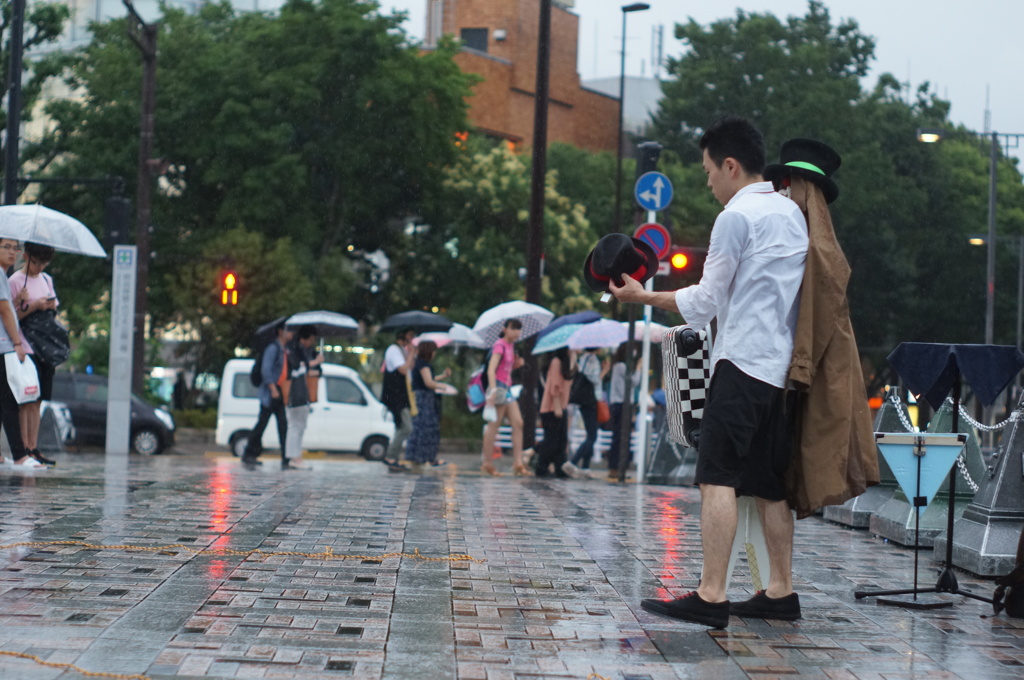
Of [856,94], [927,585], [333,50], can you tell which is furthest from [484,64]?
[927,585]

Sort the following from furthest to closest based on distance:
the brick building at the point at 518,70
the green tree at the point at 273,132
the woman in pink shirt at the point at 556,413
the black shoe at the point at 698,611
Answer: the brick building at the point at 518,70, the green tree at the point at 273,132, the woman in pink shirt at the point at 556,413, the black shoe at the point at 698,611

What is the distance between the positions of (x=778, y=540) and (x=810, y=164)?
1.52m

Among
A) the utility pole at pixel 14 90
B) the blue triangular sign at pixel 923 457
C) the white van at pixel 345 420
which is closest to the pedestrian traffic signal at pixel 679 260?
the utility pole at pixel 14 90

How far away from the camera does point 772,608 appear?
17.6 feet

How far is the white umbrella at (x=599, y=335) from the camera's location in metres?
18.2

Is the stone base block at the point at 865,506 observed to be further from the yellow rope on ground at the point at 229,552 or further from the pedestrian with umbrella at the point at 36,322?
the pedestrian with umbrella at the point at 36,322

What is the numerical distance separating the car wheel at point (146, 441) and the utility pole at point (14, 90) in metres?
9.70

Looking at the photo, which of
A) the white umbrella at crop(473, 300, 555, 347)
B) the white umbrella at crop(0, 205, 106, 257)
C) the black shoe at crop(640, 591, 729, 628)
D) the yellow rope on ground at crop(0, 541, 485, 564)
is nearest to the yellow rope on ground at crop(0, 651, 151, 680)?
the black shoe at crop(640, 591, 729, 628)

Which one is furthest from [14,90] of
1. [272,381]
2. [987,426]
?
[987,426]

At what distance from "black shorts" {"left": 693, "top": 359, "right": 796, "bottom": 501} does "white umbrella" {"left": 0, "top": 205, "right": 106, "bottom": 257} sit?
778cm

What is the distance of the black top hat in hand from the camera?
17.7ft

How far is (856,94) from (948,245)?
6182 millimetres

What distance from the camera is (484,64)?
58.0 m

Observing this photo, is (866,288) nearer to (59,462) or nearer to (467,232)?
(467,232)
